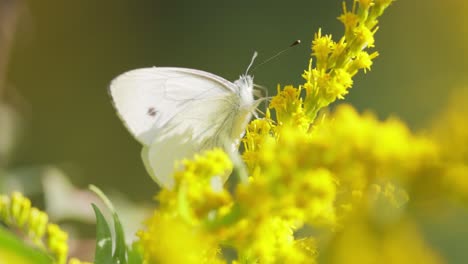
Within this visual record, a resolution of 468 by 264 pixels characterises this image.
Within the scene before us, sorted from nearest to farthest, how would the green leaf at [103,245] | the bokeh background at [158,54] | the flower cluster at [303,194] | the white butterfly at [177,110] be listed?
the flower cluster at [303,194], the green leaf at [103,245], the white butterfly at [177,110], the bokeh background at [158,54]

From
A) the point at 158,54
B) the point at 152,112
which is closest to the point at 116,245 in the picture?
the point at 152,112

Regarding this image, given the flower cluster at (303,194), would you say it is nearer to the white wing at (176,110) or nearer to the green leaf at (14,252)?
the green leaf at (14,252)

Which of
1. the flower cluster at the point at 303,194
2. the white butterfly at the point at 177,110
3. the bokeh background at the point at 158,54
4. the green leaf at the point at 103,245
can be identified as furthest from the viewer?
the bokeh background at the point at 158,54

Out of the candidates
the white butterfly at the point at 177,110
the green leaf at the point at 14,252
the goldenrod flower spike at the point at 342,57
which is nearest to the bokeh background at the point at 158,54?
the white butterfly at the point at 177,110

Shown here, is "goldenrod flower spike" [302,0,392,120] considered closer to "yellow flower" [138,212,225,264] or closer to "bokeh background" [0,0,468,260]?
"yellow flower" [138,212,225,264]

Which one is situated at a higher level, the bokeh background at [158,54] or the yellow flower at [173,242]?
the bokeh background at [158,54]

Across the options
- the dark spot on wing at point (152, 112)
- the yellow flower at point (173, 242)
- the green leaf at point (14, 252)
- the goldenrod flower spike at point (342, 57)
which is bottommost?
the green leaf at point (14, 252)

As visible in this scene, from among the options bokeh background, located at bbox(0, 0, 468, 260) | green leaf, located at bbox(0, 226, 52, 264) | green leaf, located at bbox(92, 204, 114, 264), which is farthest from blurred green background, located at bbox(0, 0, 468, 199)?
green leaf, located at bbox(0, 226, 52, 264)

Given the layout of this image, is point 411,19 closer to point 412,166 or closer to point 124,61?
point 124,61

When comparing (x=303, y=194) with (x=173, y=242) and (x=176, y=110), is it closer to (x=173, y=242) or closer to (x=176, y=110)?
(x=173, y=242)

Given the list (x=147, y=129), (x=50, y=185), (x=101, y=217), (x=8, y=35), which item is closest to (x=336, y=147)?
(x=101, y=217)
